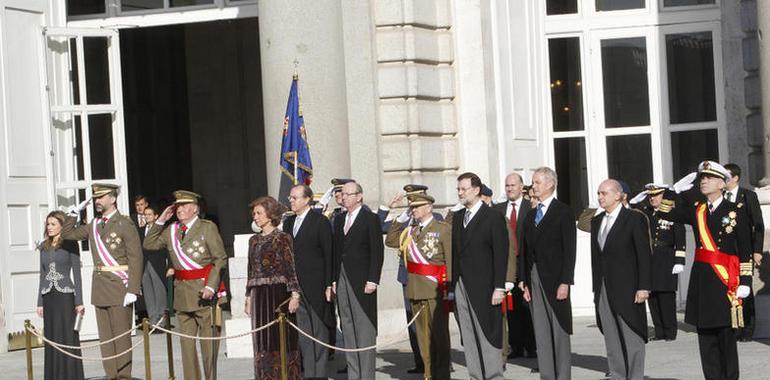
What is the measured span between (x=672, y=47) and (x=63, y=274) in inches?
303

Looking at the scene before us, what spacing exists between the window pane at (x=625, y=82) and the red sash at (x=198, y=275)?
22.6 feet

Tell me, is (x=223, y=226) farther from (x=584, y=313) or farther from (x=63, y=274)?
(x=63, y=274)

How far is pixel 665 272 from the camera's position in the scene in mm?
15383

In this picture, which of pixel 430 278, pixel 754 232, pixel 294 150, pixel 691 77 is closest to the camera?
pixel 430 278

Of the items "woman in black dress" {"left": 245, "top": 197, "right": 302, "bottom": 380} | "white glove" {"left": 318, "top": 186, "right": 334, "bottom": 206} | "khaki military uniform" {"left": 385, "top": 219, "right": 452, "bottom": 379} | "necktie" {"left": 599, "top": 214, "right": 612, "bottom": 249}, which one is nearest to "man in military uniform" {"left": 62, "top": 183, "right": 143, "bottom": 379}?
"woman in black dress" {"left": 245, "top": 197, "right": 302, "bottom": 380}

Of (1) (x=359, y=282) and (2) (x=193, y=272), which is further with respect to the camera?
(1) (x=359, y=282)

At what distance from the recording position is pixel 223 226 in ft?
83.0

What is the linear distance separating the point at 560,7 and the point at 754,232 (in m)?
5.06

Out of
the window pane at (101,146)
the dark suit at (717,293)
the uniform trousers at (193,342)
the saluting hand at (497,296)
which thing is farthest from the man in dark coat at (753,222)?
the window pane at (101,146)

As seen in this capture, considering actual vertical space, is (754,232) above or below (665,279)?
above

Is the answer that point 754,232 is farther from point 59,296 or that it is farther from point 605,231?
point 59,296

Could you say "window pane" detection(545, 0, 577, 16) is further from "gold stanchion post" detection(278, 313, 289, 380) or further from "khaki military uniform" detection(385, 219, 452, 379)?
"gold stanchion post" detection(278, 313, 289, 380)

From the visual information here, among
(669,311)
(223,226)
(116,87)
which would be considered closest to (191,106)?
(223,226)

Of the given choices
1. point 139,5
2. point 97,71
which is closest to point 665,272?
point 97,71
